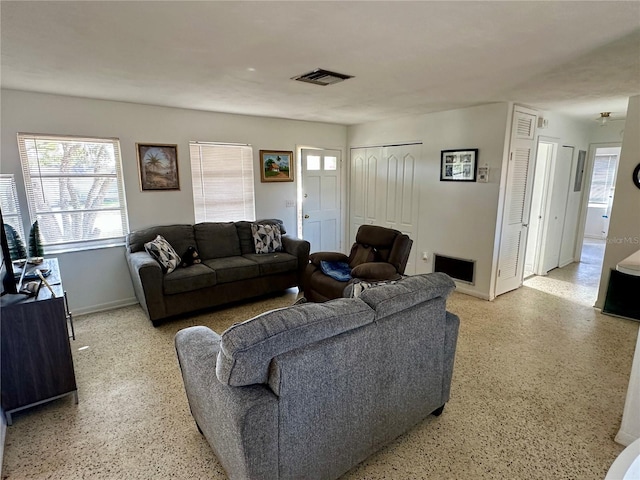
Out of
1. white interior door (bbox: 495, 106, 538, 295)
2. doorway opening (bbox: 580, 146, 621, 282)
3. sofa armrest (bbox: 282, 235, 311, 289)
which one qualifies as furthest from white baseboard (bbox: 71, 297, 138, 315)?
doorway opening (bbox: 580, 146, 621, 282)

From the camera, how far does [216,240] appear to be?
13.8 ft

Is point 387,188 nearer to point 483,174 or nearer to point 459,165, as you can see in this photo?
point 459,165

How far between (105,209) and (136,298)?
3.58 feet

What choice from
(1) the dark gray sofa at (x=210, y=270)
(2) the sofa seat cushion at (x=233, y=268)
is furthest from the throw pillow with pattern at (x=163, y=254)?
(2) the sofa seat cushion at (x=233, y=268)

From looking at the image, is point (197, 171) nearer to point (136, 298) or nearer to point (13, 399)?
point (136, 298)

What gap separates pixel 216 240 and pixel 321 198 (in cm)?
202

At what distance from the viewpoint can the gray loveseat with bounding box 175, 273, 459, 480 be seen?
1302 millimetres

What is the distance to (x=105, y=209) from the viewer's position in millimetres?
3779

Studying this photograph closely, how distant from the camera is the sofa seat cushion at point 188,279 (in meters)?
3.38

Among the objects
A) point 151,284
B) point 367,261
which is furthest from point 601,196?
point 151,284

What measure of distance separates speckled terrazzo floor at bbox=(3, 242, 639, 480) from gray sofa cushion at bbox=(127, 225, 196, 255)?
0.87 m

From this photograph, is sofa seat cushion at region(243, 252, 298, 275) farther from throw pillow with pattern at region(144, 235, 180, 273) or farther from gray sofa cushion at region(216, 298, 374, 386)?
gray sofa cushion at region(216, 298, 374, 386)

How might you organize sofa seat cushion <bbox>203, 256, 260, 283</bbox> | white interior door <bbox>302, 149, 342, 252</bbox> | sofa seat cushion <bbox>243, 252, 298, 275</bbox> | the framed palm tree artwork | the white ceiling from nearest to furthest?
the white ceiling < sofa seat cushion <bbox>203, 256, 260, 283</bbox> < the framed palm tree artwork < sofa seat cushion <bbox>243, 252, 298, 275</bbox> < white interior door <bbox>302, 149, 342, 252</bbox>

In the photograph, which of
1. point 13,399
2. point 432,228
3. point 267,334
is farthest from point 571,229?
point 13,399
